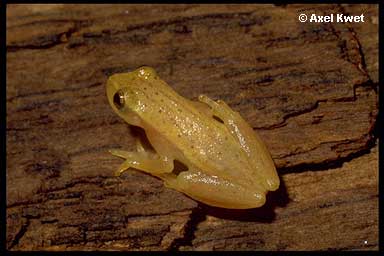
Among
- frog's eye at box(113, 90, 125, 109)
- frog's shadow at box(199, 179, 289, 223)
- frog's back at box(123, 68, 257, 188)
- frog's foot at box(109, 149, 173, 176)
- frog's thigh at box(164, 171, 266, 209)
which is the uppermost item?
frog's eye at box(113, 90, 125, 109)

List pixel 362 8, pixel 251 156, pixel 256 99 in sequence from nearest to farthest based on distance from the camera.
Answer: pixel 251 156, pixel 256 99, pixel 362 8

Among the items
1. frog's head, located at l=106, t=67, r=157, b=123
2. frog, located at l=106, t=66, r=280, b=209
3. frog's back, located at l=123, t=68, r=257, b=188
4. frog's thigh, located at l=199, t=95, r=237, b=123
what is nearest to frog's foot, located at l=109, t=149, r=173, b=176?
frog, located at l=106, t=66, r=280, b=209

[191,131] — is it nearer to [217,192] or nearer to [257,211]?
[217,192]

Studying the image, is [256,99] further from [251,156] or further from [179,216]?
[179,216]

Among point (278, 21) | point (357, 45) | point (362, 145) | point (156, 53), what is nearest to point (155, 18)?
point (156, 53)

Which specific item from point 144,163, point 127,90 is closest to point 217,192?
point 144,163

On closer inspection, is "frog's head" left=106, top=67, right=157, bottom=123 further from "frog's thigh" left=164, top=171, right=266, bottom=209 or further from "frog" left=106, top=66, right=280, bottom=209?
"frog's thigh" left=164, top=171, right=266, bottom=209
